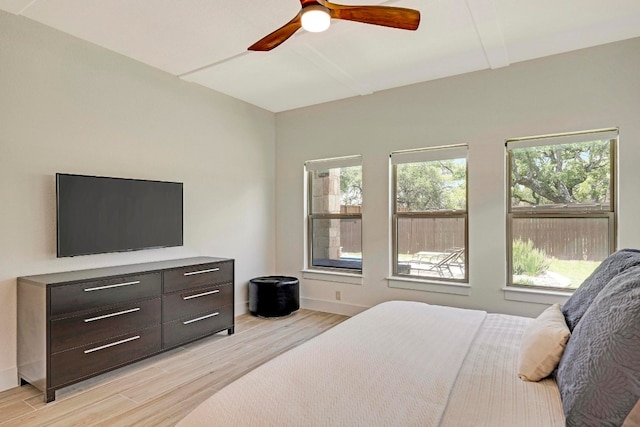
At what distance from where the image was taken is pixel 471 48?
321cm

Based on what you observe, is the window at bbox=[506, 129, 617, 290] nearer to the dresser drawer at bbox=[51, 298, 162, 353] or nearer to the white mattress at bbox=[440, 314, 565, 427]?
the white mattress at bbox=[440, 314, 565, 427]

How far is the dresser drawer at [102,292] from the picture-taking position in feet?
8.18

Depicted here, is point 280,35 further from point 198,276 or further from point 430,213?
point 430,213

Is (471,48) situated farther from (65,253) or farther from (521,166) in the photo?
(65,253)

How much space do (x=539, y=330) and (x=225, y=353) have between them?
2.62m

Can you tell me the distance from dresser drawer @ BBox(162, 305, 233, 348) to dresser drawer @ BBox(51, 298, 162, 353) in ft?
0.55

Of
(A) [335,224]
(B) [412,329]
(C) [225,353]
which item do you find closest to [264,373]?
(B) [412,329]

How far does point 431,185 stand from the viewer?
409 centimetres

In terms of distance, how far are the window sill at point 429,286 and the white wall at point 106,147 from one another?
1.86 metres

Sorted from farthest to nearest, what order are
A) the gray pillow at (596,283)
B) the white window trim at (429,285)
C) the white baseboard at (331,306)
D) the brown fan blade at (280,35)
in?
the white baseboard at (331,306) → the white window trim at (429,285) → the brown fan blade at (280,35) → the gray pillow at (596,283)

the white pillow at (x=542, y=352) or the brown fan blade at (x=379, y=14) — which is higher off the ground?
the brown fan blade at (x=379, y=14)

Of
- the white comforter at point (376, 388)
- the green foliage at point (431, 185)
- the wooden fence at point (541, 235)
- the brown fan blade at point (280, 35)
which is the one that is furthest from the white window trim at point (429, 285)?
the brown fan blade at point (280, 35)

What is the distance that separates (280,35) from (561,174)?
2874 millimetres

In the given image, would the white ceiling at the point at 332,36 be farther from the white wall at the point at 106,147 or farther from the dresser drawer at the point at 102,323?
the dresser drawer at the point at 102,323
